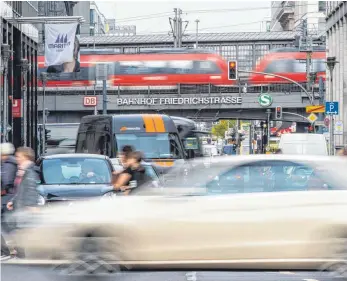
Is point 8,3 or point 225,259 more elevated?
point 8,3

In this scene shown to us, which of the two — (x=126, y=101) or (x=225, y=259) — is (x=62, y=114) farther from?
(x=225, y=259)

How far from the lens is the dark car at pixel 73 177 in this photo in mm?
A: 15984

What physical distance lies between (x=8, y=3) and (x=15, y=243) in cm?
4265

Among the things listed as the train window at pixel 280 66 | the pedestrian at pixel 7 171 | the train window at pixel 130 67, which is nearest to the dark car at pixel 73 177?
the pedestrian at pixel 7 171

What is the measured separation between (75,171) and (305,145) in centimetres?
1477

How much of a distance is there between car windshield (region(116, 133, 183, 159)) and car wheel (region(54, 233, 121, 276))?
17913 mm

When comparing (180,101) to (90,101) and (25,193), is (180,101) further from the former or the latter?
(25,193)

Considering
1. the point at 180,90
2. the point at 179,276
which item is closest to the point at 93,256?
the point at 179,276

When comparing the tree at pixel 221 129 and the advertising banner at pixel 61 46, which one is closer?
the advertising banner at pixel 61 46

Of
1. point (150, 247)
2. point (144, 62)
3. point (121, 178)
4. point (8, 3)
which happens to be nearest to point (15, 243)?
point (121, 178)

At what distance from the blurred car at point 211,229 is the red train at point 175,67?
190 ft

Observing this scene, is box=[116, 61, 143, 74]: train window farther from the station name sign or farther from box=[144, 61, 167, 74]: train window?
the station name sign

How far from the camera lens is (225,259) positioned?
10547 millimetres

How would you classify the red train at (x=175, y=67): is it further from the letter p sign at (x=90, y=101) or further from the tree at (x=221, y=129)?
the tree at (x=221, y=129)
